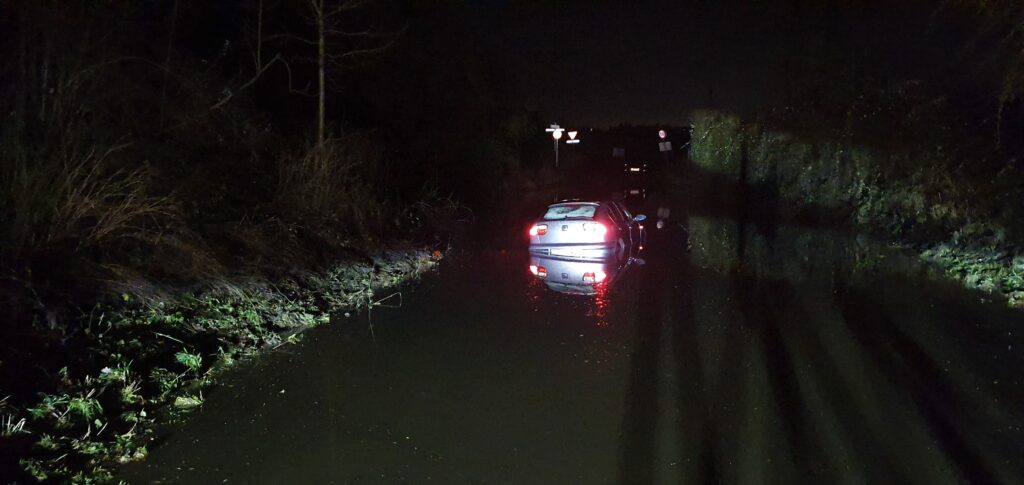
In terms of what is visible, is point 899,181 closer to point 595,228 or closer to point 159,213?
point 595,228

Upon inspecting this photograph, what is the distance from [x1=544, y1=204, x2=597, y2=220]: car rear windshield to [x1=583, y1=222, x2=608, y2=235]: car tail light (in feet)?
0.64

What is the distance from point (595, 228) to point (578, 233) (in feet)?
1.23

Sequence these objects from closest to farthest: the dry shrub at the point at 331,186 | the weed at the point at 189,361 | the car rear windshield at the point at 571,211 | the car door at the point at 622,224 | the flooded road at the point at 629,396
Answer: the flooded road at the point at 629,396
the weed at the point at 189,361
the dry shrub at the point at 331,186
the car rear windshield at the point at 571,211
the car door at the point at 622,224

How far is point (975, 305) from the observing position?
10.4 meters

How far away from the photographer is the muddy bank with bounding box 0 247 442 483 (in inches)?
198

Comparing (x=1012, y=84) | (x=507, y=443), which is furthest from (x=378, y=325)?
(x=1012, y=84)

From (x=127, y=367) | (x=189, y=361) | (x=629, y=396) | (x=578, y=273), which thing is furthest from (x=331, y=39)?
(x=629, y=396)

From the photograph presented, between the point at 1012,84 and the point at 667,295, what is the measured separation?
263 inches

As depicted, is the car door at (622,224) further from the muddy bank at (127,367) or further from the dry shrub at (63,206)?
the dry shrub at (63,206)

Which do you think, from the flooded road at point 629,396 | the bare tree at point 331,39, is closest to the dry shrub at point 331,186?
the bare tree at point 331,39

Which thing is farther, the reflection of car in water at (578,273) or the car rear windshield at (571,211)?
→ the car rear windshield at (571,211)

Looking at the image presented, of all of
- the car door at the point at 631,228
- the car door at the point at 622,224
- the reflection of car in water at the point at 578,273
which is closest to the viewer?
the reflection of car in water at the point at 578,273

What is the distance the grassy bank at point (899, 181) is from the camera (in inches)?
545

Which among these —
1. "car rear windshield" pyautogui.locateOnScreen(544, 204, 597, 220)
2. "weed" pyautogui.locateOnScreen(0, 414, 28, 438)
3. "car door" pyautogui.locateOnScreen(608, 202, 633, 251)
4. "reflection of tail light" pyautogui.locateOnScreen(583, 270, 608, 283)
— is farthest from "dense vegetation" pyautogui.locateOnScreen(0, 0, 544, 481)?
"car door" pyautogui.locateOnScreen(608, 202, 633, 251)
